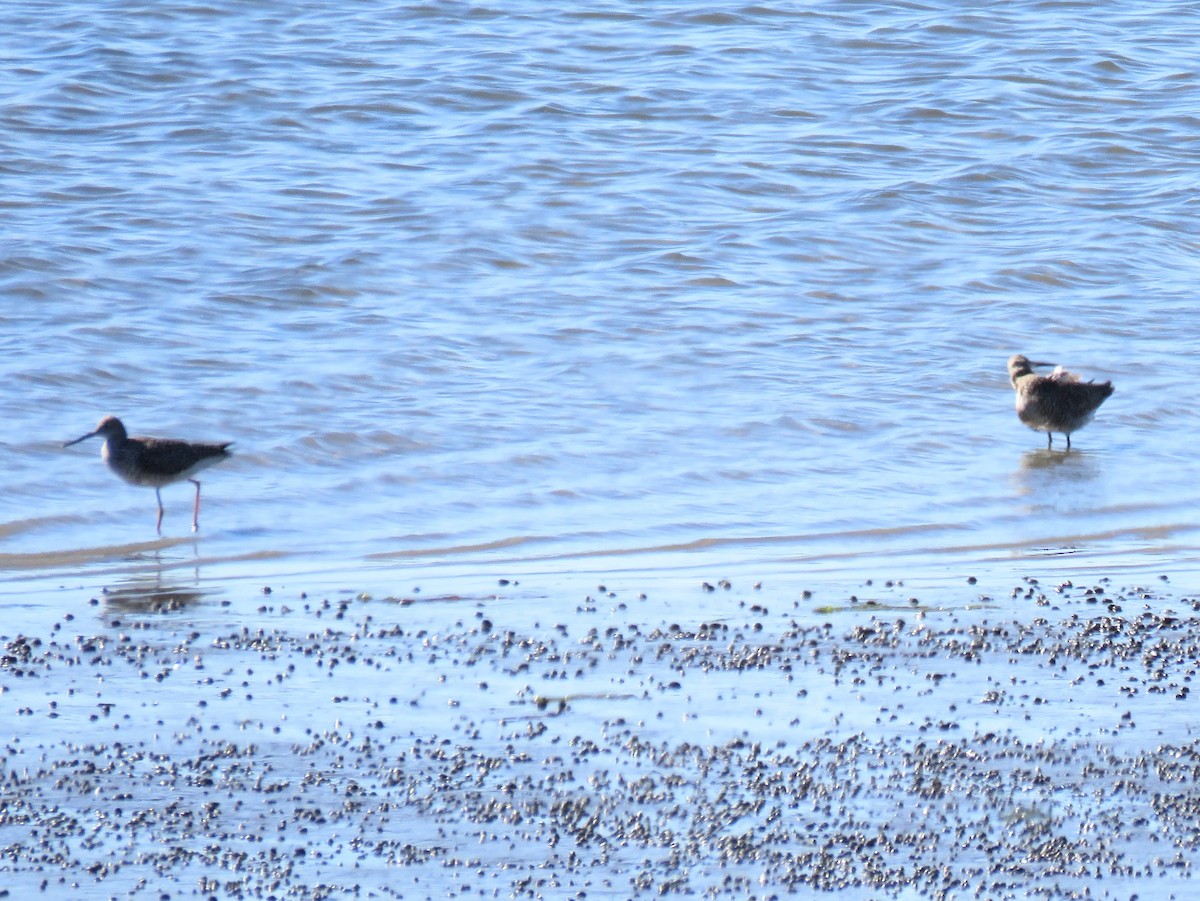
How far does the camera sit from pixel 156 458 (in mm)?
10008

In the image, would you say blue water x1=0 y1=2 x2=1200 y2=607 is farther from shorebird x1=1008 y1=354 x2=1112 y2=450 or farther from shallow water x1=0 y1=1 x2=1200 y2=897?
shorebird x1=1008 y1=354 x2=1112 y2=450

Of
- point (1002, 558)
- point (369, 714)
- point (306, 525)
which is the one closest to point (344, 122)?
point (306, 525)

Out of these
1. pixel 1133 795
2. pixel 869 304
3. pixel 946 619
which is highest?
pixel 1133 795

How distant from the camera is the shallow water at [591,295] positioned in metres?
9.66

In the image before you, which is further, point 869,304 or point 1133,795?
point 869,304

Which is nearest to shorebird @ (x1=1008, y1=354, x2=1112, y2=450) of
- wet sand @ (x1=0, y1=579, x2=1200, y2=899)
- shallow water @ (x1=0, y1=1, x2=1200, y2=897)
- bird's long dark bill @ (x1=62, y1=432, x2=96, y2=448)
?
shallow water @ (x1=0, y1=1, x2=1200, y2=897)

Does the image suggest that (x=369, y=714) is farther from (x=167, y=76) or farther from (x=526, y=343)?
(x=167, y=76)

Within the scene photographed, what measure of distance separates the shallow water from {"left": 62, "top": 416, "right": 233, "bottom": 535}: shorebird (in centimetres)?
21

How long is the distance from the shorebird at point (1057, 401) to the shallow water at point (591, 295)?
197 mm

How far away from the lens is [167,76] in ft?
63.9

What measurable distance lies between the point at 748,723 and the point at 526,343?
7.08 meters

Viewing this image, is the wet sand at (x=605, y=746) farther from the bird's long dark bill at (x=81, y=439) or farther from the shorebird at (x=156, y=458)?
the bird's long dark bill at (x=81, y=439)

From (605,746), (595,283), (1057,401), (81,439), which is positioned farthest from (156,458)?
(1057,401)

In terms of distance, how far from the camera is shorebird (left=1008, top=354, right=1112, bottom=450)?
1179cm
